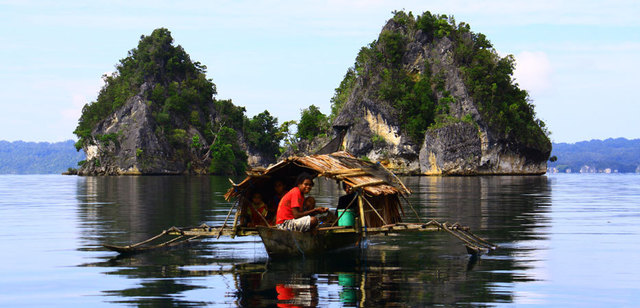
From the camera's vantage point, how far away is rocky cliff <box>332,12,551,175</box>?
88.6m

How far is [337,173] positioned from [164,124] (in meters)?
99.6

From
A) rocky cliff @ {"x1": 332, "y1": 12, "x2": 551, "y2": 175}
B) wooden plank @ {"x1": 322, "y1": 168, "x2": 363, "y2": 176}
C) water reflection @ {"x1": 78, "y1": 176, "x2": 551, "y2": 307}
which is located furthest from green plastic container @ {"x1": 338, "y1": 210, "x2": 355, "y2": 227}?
rocky cliff @ {"x1": 332, "y1": 12, "x2": 551, "y2": 175}

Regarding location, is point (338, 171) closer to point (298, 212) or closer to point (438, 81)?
point (298, 212)

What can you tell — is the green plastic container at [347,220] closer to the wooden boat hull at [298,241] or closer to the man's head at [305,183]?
the wooden boat hull at [298,241]

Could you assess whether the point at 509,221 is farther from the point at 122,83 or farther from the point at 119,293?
the point at 122,83

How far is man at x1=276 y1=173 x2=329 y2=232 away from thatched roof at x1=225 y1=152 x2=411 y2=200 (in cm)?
62

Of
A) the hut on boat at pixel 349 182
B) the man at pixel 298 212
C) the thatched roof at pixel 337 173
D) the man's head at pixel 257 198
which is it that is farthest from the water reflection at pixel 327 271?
the thatched roof at pixel 337 173

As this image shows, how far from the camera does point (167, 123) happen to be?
111m

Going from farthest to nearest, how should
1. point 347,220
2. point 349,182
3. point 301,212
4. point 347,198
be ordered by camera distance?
point 347,198
point 347,220
point 349,182
point 301,212

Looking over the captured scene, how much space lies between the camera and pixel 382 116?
9419 cm

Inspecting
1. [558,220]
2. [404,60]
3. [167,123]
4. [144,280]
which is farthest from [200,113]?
[144,280]

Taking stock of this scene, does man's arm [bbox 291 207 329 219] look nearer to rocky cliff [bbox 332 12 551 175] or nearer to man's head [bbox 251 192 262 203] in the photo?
man's head [bbox 251 192 262 203]

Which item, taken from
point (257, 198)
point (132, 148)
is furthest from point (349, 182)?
point (132, 148)

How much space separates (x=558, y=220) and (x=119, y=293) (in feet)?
51.3
